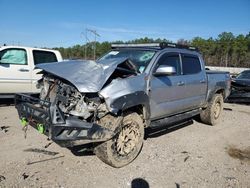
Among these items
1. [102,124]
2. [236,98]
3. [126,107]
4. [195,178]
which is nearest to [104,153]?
[102,124]

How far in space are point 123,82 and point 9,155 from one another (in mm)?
2368

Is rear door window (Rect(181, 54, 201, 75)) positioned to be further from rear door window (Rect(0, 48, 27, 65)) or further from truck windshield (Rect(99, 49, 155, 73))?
rear door window (Rect(0, 48, 27, 65))

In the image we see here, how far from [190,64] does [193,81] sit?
0.43 meters

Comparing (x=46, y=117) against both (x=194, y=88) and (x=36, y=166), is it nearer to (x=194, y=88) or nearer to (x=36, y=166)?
(x=36, y=166)

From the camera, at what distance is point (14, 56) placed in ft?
29.5

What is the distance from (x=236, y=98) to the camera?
38.2 feet

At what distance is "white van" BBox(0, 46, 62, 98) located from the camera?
8695mm

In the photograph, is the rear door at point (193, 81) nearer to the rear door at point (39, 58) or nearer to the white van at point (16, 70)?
the white van at point (16, 70)

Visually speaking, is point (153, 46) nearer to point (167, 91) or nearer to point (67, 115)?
point (167, 91)

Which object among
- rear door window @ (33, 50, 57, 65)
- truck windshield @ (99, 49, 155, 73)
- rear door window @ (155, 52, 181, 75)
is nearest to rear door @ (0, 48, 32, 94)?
rear door window @ (33, 50, 57, 65)

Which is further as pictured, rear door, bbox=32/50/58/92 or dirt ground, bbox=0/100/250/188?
rear door, bbox=32/50/58/92

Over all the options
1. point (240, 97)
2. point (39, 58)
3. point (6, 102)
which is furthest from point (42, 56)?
point (240, 97)

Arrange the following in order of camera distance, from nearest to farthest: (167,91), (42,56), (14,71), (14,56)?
(167,91) < (14,71) < (14,56) < (42,56)

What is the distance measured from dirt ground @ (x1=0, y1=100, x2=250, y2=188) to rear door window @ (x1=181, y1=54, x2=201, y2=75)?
1.54m
